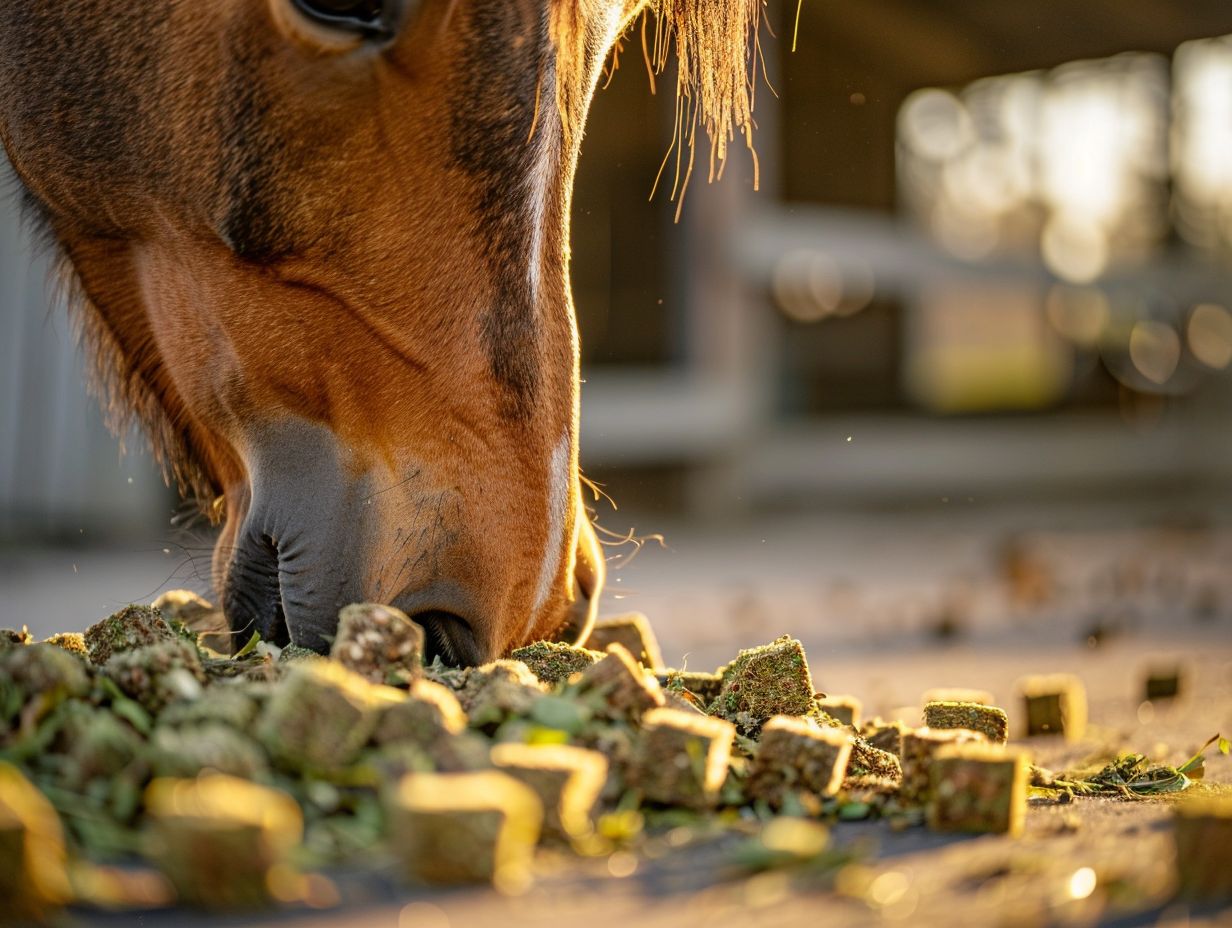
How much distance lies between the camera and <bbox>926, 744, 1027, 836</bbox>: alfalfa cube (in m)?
1.64

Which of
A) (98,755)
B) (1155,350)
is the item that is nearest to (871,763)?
(98,755)

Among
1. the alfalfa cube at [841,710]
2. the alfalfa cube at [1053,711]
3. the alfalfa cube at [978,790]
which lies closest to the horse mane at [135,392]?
the alfalfa cube at [841,710]

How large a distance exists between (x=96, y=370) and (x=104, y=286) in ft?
1.23

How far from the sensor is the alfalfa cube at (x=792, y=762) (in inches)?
68.0

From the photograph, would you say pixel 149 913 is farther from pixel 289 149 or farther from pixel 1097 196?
pixel 1097 196

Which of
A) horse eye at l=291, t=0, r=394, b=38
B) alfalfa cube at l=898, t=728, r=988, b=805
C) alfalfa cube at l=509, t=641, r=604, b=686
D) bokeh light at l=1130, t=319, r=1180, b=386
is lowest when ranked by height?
bokeh light at l=1130, t=319, r=1180, b=386

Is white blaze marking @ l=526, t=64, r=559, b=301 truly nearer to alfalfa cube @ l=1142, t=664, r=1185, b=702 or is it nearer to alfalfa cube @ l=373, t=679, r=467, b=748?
alfalfa cube @ l=373, t=679, r=467, b=748

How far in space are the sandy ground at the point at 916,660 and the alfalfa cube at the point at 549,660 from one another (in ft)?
1.68

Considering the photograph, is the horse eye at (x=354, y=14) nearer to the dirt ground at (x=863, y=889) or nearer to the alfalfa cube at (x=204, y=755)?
the alfalfa cube at (x=204, y=755)

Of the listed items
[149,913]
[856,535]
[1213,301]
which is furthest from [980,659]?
[1213,301]

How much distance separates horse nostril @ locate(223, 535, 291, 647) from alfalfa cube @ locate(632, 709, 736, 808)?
596 millimetres

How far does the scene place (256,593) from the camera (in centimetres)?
199

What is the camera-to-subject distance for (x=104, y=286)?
238 centimetres

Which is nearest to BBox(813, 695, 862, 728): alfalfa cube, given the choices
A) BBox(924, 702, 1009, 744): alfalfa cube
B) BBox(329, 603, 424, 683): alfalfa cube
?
BBox(924, 702, 1009, 744): alfalfa cube
